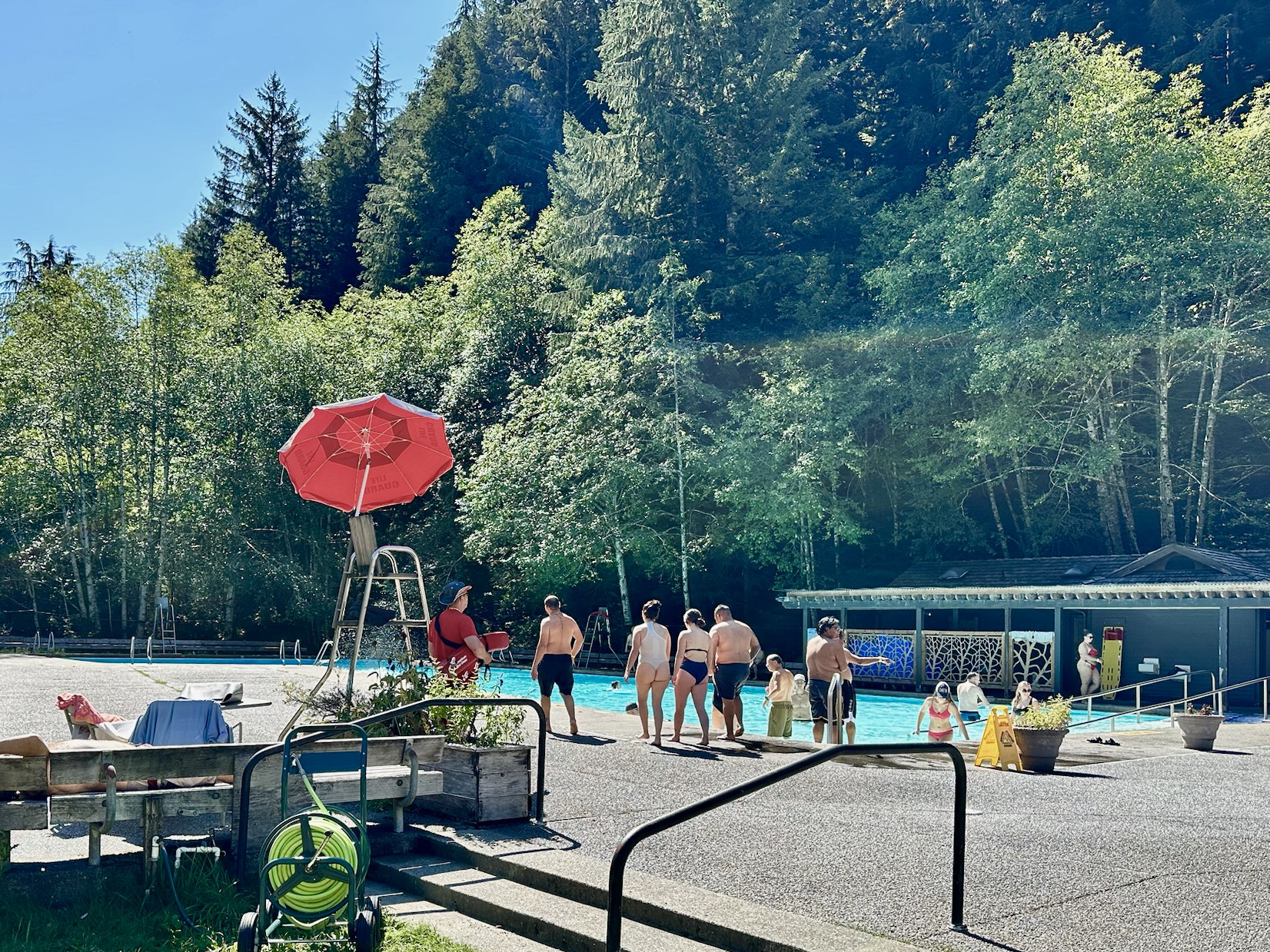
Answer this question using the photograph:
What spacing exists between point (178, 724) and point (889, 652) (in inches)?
908

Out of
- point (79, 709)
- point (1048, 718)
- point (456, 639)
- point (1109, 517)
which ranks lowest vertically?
point (1048, 718)

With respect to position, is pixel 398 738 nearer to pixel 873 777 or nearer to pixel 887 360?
pixel 873 777

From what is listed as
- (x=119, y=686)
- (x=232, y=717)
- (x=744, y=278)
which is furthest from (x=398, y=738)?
(x=744, y=278)

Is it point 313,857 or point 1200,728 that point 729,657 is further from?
point 313,857

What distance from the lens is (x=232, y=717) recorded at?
14148 millimetres

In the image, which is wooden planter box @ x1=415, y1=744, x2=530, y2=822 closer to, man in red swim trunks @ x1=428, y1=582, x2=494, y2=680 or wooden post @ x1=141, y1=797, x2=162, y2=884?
wooden post @ x1=141, y1=797, x2=162, y2=884

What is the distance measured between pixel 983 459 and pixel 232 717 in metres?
27.2

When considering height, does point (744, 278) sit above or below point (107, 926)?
above

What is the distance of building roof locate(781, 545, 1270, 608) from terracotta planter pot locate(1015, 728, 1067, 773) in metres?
11.7

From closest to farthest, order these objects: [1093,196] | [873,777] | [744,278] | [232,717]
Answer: [873,777], [232,717], [1093,196], [744,278]

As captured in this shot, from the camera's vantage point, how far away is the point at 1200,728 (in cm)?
1348

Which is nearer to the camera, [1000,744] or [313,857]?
[313,857]

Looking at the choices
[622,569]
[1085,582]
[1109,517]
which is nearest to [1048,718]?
[1085,582]

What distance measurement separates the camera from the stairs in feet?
17.3
